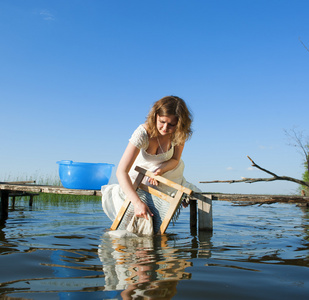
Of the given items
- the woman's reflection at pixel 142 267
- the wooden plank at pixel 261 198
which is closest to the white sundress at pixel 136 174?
the wooden plank at pixel 261 198

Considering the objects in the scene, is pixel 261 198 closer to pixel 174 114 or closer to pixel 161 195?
pixel 161 195

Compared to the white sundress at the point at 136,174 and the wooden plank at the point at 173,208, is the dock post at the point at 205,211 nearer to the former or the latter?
the white sundress at the point at 136,174

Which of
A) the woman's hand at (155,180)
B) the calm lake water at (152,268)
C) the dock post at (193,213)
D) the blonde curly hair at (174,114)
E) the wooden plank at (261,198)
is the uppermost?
the blonde curly hair at (174,114)

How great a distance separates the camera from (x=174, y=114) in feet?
12.2

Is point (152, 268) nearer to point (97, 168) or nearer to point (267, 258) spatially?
point (267, 258)

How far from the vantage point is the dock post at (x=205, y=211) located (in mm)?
4320

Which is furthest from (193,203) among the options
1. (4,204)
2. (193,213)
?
(4,204)

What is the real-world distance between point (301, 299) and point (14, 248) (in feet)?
8.80

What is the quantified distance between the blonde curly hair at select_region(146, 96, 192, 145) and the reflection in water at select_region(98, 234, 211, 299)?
1289 mm

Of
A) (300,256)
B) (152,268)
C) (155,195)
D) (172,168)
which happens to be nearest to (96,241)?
(155,195)

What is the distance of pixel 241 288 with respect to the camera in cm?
188

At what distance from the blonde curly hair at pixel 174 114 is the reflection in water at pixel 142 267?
1.29 metres

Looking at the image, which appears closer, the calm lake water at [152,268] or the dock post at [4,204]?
the calm lake water at [152,268]

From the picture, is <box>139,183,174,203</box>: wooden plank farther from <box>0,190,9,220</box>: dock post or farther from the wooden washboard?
<box>0,190,9,220</box>: dock post
